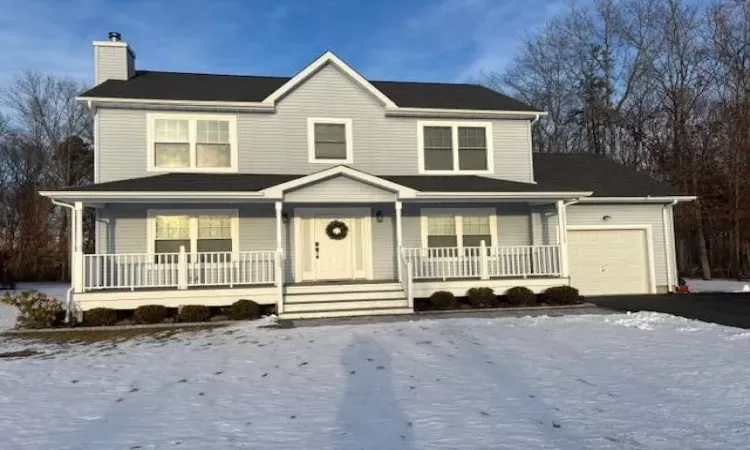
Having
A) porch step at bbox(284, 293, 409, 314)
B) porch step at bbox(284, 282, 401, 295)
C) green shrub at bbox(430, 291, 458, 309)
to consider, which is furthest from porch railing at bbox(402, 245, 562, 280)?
porch step at bbox(284, 293, 409, 314)

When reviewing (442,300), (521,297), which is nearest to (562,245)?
(521,297)

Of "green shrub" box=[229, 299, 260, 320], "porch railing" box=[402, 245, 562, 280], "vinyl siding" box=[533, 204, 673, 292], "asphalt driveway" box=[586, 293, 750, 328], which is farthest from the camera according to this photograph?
"vinyl siding" box=[533, 204, 673, 292]

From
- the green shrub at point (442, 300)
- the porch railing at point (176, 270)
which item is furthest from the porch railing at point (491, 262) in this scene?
the porch railing at point (176, 270)

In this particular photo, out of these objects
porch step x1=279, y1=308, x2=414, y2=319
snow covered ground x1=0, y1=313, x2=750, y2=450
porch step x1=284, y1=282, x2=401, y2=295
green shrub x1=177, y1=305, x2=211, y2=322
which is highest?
porch step x1=284, y1=282, x2=401, y2=295

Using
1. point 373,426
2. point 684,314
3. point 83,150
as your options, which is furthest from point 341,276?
point 83,150

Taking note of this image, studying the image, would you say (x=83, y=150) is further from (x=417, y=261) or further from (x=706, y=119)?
(x=706, y=119)

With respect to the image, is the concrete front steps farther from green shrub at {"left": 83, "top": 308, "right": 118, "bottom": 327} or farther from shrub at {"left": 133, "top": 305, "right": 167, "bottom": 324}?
green shrub at {"left": 83, "top": 308, "right": 118, "bottom": 327}

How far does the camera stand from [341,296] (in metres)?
12.3

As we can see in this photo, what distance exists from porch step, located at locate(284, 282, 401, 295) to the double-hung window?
6.39 feet

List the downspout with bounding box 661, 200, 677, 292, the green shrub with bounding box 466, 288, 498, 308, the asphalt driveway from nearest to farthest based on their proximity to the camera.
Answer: the asphalt driveway → the green shrub with bounding box 466, 288, 498, 308 → the downspout with bounding box 661, 200, 677, 292

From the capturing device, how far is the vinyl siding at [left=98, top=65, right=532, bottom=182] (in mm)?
13117

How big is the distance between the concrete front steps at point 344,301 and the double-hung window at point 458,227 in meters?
2.10

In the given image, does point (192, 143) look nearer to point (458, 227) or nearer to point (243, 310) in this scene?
point (243, 310)

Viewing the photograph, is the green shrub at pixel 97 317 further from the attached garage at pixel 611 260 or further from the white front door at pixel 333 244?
the attached garage at pixel 611 260
